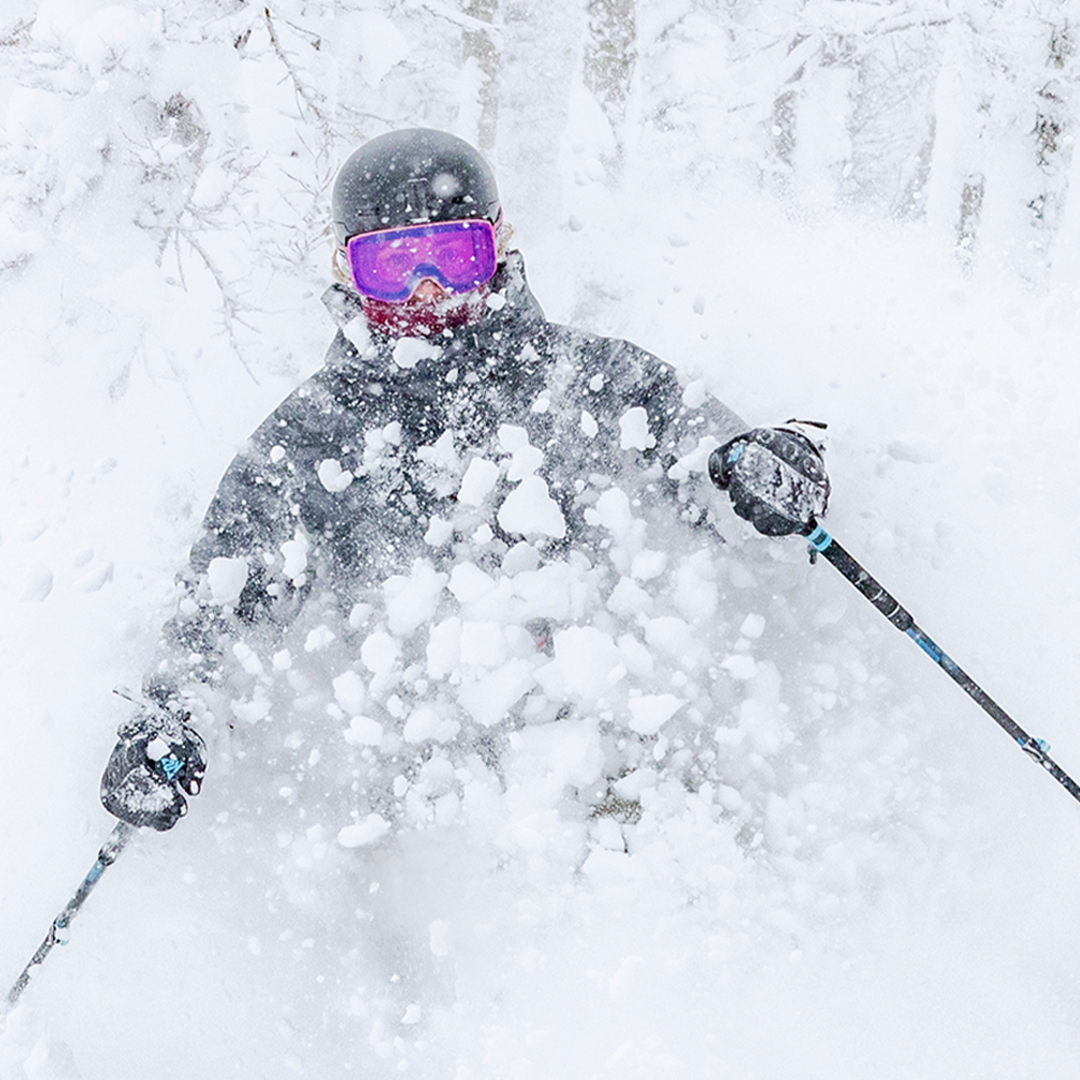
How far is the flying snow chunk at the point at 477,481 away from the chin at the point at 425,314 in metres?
0.46

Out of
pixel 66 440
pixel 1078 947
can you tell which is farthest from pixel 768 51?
pixel 1078 947

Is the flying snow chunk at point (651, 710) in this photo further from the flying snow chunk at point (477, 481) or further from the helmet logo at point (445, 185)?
the helmet logo at point (445, 185)

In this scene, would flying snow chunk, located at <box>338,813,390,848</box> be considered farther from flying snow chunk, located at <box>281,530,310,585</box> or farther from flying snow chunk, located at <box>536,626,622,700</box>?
flying snow chunk, located at <box>281,530,310,585</box>

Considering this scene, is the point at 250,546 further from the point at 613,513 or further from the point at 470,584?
the point at 613,513

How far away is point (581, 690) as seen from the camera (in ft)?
9.37

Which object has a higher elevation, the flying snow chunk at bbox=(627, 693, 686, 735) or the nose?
the nose

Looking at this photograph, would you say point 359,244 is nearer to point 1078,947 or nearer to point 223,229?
point 223,229

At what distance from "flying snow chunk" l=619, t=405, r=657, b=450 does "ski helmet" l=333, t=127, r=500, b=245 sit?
31.6 inches

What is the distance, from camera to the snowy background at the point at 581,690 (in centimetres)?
294

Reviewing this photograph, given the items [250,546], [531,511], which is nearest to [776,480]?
[531,511]

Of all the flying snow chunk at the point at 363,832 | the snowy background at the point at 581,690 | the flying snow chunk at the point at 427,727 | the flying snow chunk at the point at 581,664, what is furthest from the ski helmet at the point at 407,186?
the flying snow chunk at the point at 363,832

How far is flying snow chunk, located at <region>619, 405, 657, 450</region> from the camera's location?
2.84 meters

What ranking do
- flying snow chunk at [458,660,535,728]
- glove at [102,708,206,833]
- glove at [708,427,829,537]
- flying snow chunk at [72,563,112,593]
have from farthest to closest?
flying snow chunk at [72,563,112,593]
flying snow chunk at [458,660,535,728]
glove at [102,708,206,833]
glove at [708,427,829,537]

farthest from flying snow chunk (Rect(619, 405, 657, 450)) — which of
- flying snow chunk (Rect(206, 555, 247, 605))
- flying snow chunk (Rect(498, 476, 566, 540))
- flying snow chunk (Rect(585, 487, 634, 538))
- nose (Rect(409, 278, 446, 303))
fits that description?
flying snow chunk (Rect(206, 555, 247, 605))
